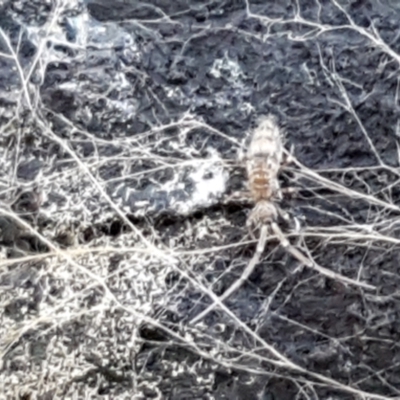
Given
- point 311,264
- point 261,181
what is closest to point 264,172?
point 261,181

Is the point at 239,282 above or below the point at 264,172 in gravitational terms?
below

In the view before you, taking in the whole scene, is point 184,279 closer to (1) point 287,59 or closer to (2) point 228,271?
(2) point 228,271

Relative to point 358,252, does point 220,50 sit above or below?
above

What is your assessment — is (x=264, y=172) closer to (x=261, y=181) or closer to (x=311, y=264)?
(x=261, y=181)

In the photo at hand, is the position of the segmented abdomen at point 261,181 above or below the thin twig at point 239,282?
above

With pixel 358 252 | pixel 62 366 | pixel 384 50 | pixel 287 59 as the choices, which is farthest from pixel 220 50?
pixel 62 366
